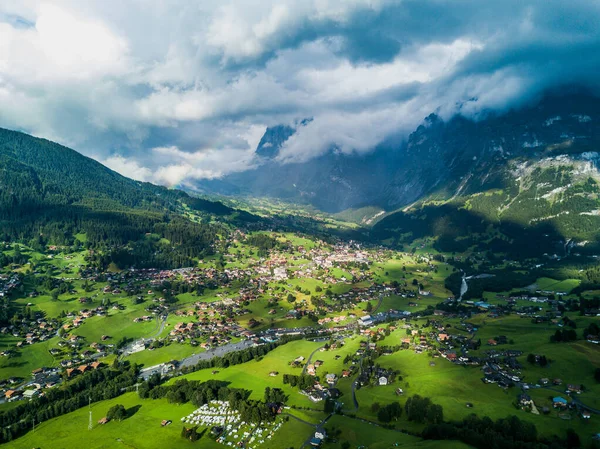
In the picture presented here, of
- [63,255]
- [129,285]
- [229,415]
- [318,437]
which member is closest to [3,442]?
[229,415]

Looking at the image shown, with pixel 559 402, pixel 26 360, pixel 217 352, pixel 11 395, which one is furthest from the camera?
pixel 217 352

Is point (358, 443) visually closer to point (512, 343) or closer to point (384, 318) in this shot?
point (512, 343)

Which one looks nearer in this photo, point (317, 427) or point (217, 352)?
point (317, 427)

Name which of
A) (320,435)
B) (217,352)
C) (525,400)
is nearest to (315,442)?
(320,435)

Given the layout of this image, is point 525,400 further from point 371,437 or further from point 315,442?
point 315,442

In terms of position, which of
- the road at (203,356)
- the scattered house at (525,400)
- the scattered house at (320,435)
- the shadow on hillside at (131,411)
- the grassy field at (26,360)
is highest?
the grassy field at (26,360)

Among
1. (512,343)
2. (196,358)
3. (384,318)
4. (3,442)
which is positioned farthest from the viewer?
(384,318)

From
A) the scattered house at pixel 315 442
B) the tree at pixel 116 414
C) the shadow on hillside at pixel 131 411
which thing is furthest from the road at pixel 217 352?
the scattered house at pixel 315 442

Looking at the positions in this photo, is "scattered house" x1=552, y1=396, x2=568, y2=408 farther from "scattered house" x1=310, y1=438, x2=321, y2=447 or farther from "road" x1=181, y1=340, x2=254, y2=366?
"road" x1=181, y1=340, x2=254, y2=366

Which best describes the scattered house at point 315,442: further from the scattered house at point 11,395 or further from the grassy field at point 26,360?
Answer: the grassy field at point 26,360

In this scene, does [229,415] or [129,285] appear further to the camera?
Answer: [129,285]

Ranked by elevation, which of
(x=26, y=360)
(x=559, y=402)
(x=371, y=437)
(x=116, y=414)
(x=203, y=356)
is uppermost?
(x=26, y=360)
